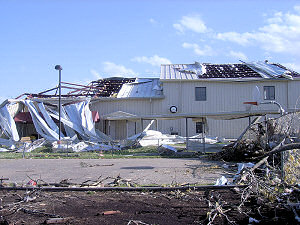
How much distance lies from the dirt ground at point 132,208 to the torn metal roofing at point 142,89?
23.5 metres

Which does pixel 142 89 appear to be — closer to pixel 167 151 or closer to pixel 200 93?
pixel 200 93

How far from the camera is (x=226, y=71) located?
32969mm

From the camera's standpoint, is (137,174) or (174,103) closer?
(137,174)

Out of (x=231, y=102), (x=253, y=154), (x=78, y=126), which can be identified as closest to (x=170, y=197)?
(x=253, y=154)

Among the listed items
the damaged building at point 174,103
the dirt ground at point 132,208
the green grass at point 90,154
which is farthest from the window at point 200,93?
the dirt ground at point 132,208

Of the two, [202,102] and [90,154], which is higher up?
[202,102]

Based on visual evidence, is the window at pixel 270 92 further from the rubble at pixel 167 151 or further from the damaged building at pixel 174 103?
the rubble at pixel 167 151

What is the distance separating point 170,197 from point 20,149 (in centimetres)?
1821

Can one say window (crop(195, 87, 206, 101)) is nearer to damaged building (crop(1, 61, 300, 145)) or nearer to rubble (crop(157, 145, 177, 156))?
damaged building (crop(1, 61, 300, 145))

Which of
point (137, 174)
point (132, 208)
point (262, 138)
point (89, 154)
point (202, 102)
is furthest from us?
point (202, 102)

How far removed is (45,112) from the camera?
28859mm

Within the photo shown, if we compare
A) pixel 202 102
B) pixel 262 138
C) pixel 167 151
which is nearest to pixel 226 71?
pixel 202 102

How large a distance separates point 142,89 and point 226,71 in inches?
346

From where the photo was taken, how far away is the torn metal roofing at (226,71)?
102 feet
